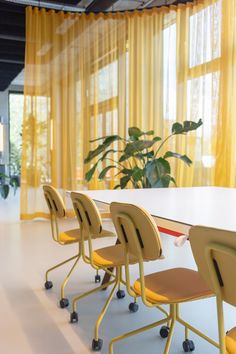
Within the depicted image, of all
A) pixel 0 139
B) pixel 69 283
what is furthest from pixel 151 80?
pixel 69 283

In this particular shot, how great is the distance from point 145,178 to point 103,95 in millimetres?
2116

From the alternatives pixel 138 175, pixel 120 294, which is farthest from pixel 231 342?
pixel 138 175

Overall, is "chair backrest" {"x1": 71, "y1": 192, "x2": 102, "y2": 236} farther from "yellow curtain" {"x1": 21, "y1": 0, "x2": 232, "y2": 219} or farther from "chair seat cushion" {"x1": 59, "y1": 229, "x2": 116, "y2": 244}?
"yellow curtain" {"x1": 21, "y1": 0, "x2": 232, "y2": 219}

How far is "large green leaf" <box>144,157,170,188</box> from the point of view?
430 cm

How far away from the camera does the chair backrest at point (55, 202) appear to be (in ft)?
8.75

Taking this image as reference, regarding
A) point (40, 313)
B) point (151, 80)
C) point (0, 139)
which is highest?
point (151, 80)

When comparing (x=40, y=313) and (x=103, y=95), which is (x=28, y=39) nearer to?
(x=103, y=95)

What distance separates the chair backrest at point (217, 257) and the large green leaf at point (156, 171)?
10.1ft

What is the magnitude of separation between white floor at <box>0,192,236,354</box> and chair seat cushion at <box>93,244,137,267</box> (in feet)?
1.44

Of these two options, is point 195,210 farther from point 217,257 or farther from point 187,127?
point 187,127

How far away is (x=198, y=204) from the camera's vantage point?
216 centimetres

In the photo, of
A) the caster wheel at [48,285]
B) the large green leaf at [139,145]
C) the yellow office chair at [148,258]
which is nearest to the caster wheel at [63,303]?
the caster wheel at [48,285]

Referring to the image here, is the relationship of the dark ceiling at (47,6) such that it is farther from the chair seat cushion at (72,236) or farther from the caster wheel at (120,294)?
the caster wheel at (120,294)

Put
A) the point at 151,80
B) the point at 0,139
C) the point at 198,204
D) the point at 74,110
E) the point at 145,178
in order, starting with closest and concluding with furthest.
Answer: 1. the point at 198,204
2. the point at 145,178
3. the point at 0,139
4. the point at 151,80
5. the point at 74,110
